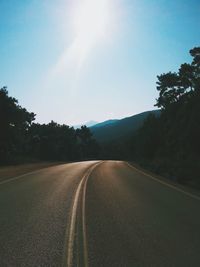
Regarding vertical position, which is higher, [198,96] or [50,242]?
[198,96]

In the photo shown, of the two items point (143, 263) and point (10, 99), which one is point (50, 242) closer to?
point (143, 263)

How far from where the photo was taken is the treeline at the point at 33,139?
5169 centimetres

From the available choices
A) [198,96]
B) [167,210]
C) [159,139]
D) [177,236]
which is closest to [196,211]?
[167,210]

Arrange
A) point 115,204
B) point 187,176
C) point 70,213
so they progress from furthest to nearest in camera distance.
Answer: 1. point 187,176
2. point 115,204
3. point 70,213

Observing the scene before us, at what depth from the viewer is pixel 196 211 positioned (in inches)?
418

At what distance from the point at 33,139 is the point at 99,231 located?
8071 cm

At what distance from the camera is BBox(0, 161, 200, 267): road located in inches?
238

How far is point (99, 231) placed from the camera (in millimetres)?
8086

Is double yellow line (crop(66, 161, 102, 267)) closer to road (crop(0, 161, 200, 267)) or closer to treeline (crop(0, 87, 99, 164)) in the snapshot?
road (crop(0, 161, 200, 267))

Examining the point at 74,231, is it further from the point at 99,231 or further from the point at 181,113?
the point at 181,113

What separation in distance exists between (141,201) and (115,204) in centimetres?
121

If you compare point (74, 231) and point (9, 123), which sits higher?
point (9, 123)

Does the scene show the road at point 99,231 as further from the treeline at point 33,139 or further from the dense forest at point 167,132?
the treeline at point 33,139

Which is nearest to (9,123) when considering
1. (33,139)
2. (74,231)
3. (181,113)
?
(181,113)
